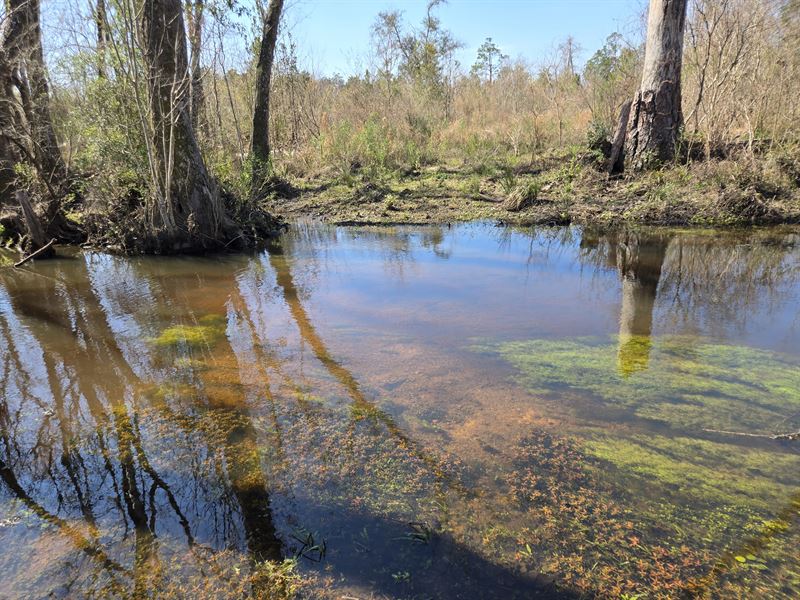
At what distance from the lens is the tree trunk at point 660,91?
28.0 ft

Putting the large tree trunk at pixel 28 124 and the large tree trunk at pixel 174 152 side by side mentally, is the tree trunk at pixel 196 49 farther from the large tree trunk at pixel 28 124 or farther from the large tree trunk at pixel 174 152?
the large tree trunk at pixel 28 124

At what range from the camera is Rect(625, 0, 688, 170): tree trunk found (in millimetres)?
8523

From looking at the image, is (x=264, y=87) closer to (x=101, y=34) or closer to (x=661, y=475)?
(x=101, y=34)

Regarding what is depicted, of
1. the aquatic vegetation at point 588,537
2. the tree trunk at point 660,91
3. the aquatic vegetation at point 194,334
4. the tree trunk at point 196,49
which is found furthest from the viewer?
the tree trunk at point 660,91

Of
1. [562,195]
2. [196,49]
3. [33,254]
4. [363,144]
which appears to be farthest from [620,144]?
[33,254]

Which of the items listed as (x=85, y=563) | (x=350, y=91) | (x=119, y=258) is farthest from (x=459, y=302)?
(x=350, y=91)

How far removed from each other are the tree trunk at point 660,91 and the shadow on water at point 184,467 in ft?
24.8

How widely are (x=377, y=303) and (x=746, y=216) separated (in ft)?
19.4

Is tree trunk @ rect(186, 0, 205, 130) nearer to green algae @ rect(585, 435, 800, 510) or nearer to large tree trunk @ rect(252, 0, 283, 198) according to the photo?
large tree trunk @ rect(252, 0, 283, 198)

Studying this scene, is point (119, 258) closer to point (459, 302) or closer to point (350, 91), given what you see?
point (459, 302)

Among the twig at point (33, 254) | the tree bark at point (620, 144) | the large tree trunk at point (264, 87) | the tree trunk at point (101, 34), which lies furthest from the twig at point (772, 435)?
the large tree trunk at point (264, 87)

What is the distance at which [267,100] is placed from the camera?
36.3 feet

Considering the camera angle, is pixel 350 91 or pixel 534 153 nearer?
pixel 534 153

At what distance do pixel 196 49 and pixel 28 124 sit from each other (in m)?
2.47
